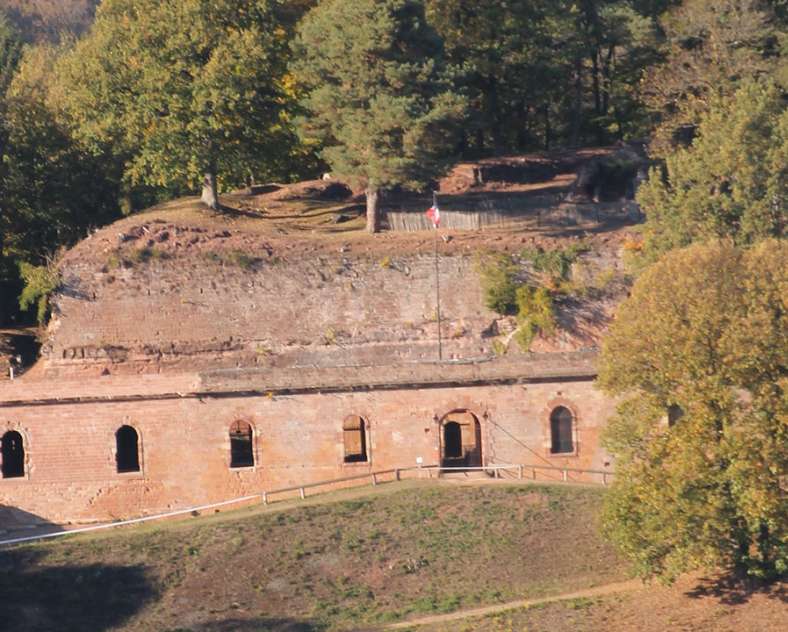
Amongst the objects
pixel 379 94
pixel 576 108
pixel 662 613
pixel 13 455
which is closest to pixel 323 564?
pixel 662 613

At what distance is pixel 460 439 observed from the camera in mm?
47906

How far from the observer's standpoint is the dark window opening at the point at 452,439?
47700 mm

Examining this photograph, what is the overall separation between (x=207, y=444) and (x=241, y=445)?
209cm

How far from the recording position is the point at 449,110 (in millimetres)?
50969

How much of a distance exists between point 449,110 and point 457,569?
→ 53.1ft

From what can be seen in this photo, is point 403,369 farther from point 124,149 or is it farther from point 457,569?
point 124,149

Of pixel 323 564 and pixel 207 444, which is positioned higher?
pixel 207 444

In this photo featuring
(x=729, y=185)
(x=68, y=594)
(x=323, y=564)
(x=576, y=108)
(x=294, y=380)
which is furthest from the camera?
(x=576, y=108)

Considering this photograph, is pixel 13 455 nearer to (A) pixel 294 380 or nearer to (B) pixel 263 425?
(B) pixel 263 425

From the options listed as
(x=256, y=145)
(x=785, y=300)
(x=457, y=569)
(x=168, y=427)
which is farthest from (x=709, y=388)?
(x=256, y=145)

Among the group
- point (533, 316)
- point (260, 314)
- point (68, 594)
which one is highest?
point (260, 314)

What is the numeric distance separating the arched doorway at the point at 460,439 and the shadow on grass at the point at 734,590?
28.8ft

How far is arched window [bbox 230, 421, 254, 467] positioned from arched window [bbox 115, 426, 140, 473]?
2727 mm

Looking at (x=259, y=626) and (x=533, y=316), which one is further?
(x=533, y=316)
